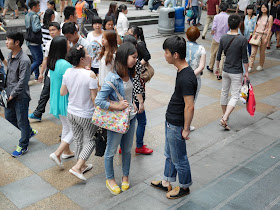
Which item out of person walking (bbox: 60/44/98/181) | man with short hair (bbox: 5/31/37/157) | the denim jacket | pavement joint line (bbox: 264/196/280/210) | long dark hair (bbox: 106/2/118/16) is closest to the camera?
pavement joint line (bbox: 264/196/280/210)

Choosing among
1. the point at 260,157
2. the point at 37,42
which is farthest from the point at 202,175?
the point at 37,42

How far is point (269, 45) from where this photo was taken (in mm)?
13570

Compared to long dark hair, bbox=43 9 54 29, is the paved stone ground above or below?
below

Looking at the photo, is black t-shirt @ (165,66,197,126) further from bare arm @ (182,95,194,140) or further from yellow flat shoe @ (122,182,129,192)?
yellow flat shoe @ (122,182,129,192)

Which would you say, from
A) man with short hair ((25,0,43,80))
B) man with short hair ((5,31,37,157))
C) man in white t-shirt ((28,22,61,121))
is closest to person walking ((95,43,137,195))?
man with short hair ((5,31,37,157))

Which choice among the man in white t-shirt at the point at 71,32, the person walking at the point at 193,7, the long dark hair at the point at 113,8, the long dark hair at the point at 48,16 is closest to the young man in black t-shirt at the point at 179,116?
the man in white t-shirt at the point at 71,32

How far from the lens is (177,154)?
4.20 meters

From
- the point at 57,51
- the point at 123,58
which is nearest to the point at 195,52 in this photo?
the point at 123,58

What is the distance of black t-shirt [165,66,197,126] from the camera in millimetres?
3870

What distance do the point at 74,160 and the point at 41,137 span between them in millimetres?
1026

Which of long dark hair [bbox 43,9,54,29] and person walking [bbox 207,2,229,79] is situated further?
person walking [bbox 207,2,229,79]

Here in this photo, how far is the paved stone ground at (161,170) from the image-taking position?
14.0 feet

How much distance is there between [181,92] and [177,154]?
74cm

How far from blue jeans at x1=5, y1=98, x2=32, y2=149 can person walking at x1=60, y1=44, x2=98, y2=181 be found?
983 mm
